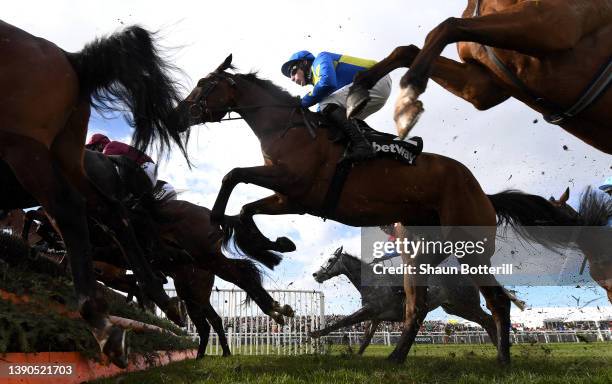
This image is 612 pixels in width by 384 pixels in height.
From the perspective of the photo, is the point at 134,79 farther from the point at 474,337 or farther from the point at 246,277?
the point at 474,337

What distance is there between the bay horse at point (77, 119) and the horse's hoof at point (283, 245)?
5.95ft

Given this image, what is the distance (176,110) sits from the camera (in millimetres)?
3650

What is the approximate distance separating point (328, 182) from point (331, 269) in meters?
6.61

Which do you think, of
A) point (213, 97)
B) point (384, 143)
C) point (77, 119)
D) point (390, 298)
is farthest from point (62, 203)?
point (390, 298)

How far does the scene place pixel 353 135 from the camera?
4617 mm

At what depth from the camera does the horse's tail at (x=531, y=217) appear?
6.30m

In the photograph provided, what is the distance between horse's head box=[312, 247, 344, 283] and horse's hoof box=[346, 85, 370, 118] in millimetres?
8107

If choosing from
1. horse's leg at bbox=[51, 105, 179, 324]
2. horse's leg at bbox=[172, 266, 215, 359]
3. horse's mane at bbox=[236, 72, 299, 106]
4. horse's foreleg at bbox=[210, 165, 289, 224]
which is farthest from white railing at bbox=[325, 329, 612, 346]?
horse's leg at bbox=[51, 105, 179, 324]

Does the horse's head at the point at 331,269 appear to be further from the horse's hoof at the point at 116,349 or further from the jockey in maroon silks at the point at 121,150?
the horse's hoof at the point at 116,349

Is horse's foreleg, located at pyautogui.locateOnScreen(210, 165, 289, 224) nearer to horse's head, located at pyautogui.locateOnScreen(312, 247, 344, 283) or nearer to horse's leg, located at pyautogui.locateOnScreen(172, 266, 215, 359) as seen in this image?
horse's leg, located at pyautogui.locateOnScreen(172, 266, 215, 359)

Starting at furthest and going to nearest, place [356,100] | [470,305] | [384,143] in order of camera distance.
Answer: [470,305]
[384,143]
[356,100]

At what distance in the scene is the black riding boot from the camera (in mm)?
4559

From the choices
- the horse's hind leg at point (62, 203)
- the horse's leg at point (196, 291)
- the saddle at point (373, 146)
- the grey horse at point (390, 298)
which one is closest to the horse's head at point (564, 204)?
the grey horse at point (390, 298)

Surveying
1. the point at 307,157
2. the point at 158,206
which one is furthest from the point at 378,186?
the point at 158,206
